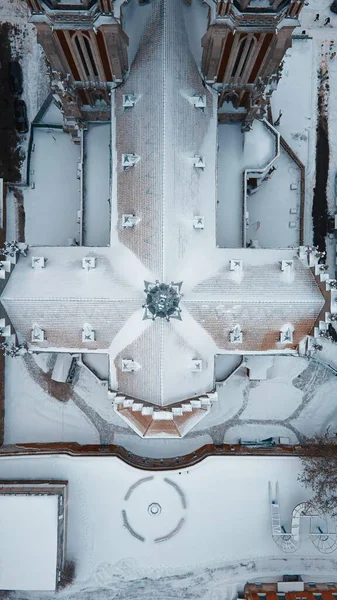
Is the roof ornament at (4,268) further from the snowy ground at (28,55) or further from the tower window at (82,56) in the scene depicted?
the snowy ground at (28,55)

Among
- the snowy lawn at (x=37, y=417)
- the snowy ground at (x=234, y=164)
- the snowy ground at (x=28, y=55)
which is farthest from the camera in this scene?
the snowy ground at (x=28, y=55)

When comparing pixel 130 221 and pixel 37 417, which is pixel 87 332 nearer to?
pixel 130 221

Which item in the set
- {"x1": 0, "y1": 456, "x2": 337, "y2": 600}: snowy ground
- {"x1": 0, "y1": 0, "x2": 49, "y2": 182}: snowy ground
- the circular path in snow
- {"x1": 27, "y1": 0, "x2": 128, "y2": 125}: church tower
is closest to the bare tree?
{"x1": 0, "y1": 456, "x2": 337, "y2": 600}: snowy ground

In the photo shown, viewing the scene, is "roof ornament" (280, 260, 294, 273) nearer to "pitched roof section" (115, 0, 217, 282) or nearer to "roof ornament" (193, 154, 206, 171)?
"pitched roof section" (115, 0, 217, 282)

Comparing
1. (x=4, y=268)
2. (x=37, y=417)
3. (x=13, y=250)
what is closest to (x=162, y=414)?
(x=4, y=268)

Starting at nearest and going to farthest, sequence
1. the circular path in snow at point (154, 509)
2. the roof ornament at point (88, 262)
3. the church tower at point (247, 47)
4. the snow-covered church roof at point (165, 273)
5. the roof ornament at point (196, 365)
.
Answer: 1. the church tower at point (247, 47)
2. the snow-covered church roof at point (165, 273)
3. the roof ornament at point (88, 262)
4. the roof ornament at point (196, 365)
5. the circular path in snow at point (154, 509)

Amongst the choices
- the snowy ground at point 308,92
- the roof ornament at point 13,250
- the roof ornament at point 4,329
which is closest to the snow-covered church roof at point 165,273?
the roof ornament at point 4,329
